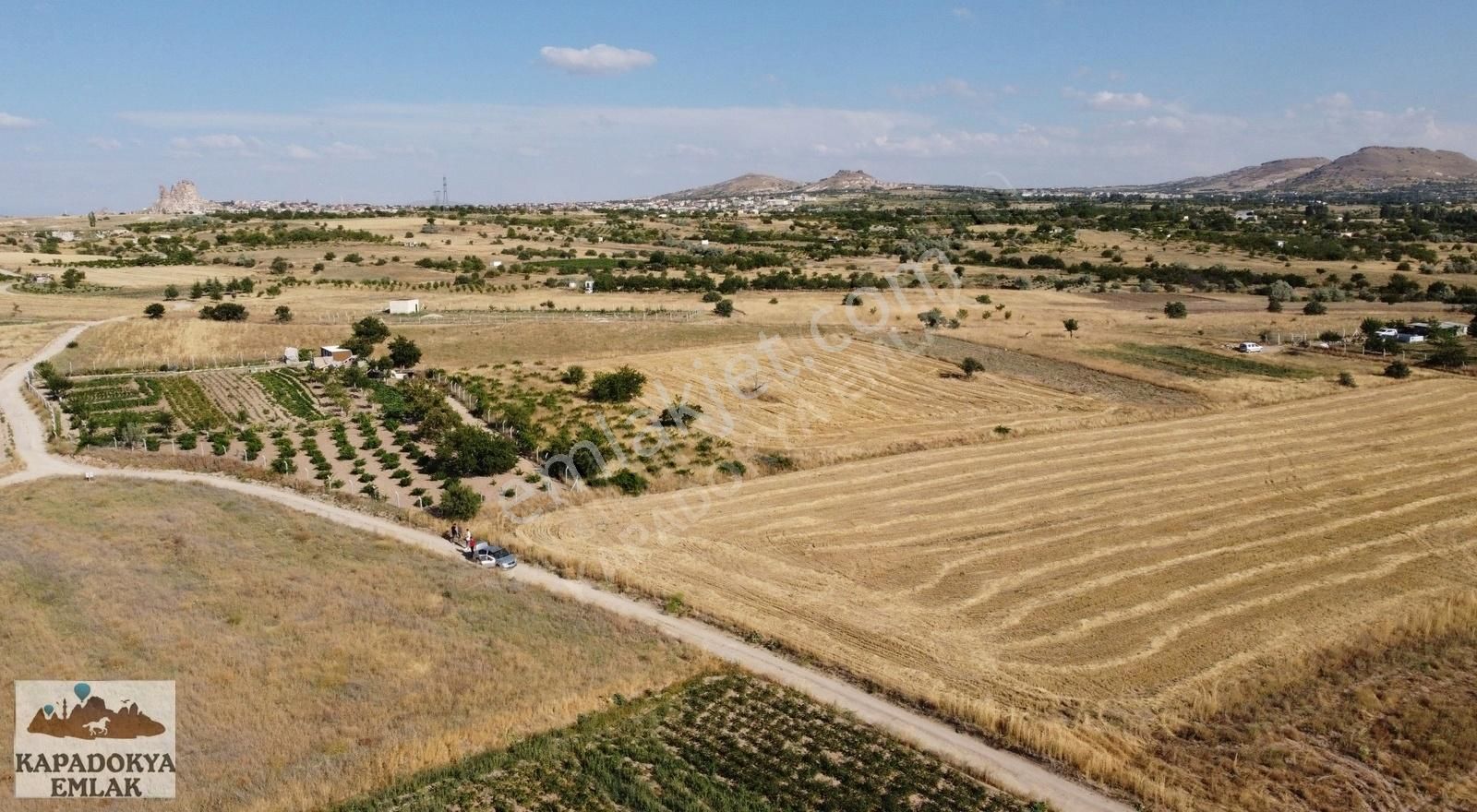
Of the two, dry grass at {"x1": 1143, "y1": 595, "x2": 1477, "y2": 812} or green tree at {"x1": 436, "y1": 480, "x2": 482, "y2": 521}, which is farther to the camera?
green tree at {"x1": 436, "y1": 480, "x2": 482, "y2": 521}

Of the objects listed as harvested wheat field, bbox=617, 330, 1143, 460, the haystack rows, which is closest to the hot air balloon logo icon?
the haystack rows

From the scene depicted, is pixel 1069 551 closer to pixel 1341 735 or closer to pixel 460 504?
pixel 1341 735

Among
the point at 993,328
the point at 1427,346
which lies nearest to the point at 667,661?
the point at 993,328

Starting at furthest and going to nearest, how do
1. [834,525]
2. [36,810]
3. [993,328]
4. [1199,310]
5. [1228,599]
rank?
[1199,310]
[993,328]
[834,525]
[1228,599]
[36,810]

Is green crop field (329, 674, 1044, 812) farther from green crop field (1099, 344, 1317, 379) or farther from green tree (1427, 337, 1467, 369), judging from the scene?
green tree (1427, 337, 1467, 369)

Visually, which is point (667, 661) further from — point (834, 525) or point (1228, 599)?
point (1228, 599)

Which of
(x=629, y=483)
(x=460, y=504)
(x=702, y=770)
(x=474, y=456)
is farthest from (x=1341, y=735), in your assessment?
(x=474, y=456)
